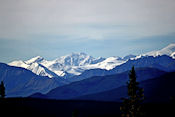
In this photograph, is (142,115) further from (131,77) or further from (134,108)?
(131,77)

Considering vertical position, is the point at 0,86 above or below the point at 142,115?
above

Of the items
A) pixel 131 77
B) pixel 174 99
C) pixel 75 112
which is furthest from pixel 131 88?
pixel 174 99

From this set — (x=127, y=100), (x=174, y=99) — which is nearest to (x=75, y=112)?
(x=127, y=100)

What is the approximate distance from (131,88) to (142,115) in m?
6.07

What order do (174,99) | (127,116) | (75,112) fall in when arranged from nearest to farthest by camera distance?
(127,116) < (75,112) < (174,99)

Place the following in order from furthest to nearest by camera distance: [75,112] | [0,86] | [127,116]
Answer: [0,86] < [75,112] < [127,116]

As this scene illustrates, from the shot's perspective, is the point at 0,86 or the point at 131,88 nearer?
the point at 131,88

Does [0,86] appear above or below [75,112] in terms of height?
above

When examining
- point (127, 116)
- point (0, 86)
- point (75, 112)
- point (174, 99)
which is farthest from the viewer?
point (0, 86)

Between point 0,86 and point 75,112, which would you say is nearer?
point 75,112

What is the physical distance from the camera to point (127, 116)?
6544 cm

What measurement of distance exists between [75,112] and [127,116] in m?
39.9

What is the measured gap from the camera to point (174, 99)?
160 metres

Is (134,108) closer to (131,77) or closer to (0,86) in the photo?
(131,77)
